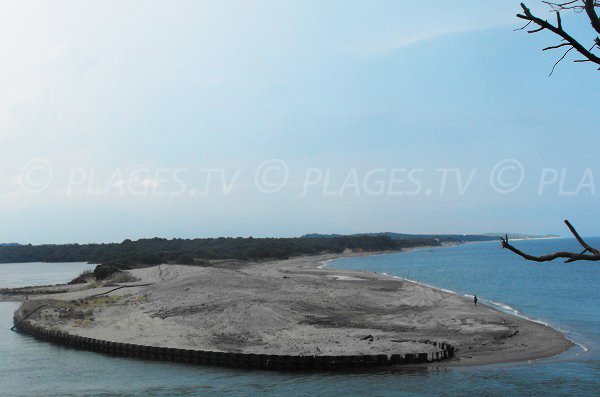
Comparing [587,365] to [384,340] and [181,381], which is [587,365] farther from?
[181,381]

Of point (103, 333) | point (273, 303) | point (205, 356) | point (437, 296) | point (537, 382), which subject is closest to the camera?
point (537, 382)

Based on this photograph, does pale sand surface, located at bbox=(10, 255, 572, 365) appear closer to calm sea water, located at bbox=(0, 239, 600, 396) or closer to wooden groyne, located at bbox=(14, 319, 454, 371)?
wooden groyne, located at bbox=(14, 319, 454, 371)

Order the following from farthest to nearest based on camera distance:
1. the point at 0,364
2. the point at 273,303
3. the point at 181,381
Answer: the point at 273,303 → the point at 0,364 → the point at 181,381

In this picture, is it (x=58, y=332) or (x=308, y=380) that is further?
(x=58, y=332)

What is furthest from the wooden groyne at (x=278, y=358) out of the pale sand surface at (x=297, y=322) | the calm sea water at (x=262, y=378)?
the pale sand surface at (x=297, y=322)

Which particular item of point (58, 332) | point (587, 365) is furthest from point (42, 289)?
point (587, 365)

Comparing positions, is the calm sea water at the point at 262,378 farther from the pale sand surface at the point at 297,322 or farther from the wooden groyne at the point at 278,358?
the pale sand surface at the point at 297,322

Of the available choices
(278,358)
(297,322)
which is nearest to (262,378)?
(278,358)

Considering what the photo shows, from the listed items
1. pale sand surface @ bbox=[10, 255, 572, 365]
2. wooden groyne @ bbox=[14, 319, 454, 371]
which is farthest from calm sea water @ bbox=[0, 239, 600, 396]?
pale sand surface @ bbox=[10, 255, 572, 365]
